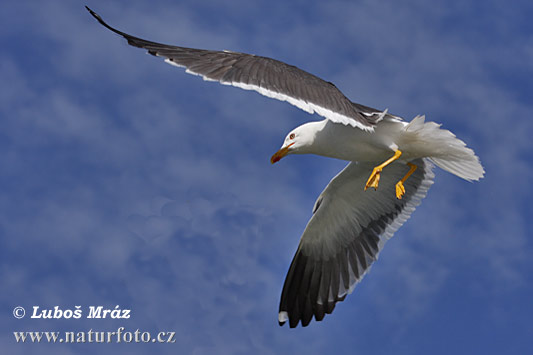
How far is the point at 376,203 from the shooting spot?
9.83m

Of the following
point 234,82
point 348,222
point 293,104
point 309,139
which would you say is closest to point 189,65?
point 234,82

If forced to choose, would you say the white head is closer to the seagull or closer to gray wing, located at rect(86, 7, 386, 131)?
the seagull

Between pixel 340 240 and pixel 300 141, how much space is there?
2166mm

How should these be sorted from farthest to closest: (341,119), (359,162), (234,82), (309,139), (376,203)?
(376,203) < (359,162) < (309,139) < (341,119) < (234,82)

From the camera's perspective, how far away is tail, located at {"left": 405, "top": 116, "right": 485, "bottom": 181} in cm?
796

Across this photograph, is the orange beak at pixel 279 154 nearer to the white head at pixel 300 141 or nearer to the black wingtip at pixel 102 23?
the white head at pixel 300 141

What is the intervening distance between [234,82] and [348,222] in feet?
14.3

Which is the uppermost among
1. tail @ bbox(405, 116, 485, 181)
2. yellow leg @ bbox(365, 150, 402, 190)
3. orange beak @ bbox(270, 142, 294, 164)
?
orange beak @ bbox(270, 142, 294, 164)

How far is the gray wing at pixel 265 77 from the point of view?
6152 millimetres

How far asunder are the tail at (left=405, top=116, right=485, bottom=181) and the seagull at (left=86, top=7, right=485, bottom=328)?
0.01 meters

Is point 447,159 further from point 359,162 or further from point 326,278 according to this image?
point 326,278

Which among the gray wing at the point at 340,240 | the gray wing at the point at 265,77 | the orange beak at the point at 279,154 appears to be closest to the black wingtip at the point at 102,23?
the gray wing at the point at 265,77

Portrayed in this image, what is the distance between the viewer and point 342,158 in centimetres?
841

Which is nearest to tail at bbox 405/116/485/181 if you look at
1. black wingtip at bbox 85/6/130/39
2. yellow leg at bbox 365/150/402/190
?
yellow leg at bbox 365/150/402/190
